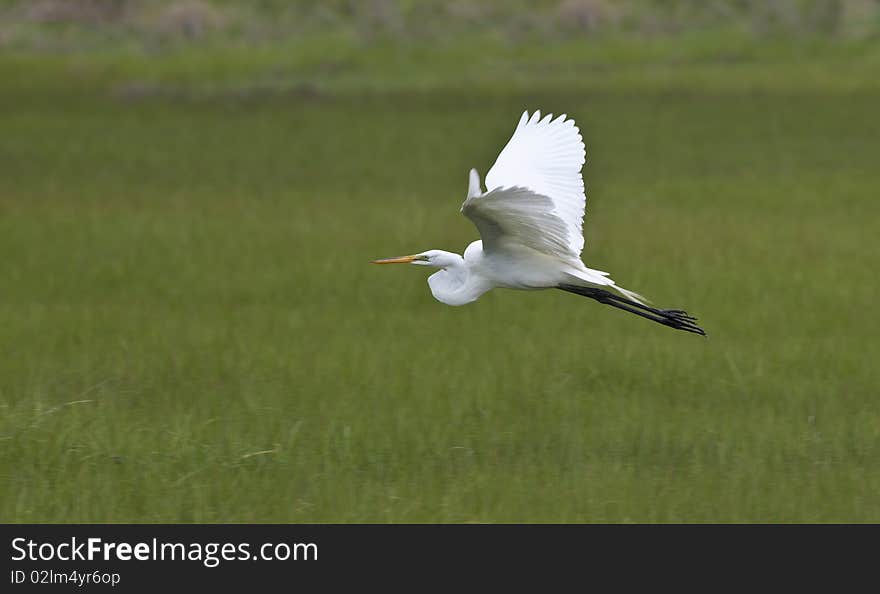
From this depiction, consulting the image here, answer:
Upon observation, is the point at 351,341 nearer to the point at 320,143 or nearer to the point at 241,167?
the point at 241,167

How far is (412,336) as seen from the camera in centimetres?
686

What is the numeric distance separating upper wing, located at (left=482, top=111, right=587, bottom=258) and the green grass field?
2.48ft

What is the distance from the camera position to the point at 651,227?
988 centimetres

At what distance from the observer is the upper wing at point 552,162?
5578mm

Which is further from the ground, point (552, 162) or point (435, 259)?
point (552, 162)

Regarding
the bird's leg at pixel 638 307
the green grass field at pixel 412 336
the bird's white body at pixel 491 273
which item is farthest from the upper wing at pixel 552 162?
the green grass field at pixel 412 336

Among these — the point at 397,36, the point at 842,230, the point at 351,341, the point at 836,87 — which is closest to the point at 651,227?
the point at 842,230

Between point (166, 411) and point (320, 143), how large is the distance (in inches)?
→ 370

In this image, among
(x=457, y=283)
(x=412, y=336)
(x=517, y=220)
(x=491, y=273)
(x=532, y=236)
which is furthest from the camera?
(x=412, y=336)

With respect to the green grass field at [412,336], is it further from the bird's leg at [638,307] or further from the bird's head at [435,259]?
the bird's head at [435,259]

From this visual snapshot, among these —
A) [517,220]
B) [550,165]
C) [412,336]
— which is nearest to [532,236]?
[517,220]

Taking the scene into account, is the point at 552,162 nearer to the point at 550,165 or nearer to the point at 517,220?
the point at 550,165

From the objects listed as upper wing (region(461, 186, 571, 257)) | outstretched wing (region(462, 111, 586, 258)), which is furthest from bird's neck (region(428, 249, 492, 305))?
outstretched wing (region(462, 111, 586, 258))

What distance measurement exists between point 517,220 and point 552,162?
0.88 metres
